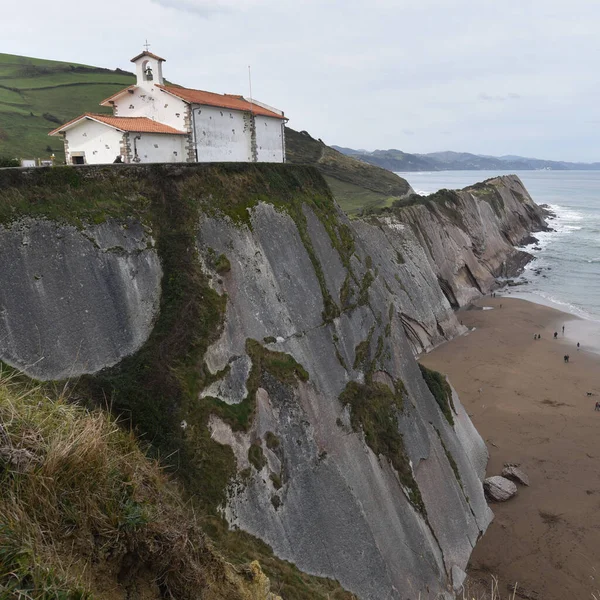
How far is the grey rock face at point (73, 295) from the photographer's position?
14328mm

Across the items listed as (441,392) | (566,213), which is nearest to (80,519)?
(441,392)

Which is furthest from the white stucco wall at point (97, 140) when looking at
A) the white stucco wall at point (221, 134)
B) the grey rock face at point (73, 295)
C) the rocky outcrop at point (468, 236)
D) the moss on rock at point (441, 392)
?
the rocky outcrop at point (468, 236)

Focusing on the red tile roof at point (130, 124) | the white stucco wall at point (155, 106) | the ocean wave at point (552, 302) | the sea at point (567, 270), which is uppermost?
the white stucco wall at point (155, 106)

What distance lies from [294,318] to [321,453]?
18.3 feet

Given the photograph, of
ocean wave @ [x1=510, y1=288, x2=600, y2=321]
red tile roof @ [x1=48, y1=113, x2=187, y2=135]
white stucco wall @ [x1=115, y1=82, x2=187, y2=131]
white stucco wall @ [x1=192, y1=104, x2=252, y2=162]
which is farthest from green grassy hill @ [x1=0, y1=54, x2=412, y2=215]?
red tile roof @ [x1=48, y1=113, x2=187, y2=135]

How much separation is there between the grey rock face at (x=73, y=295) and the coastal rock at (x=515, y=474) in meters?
21.8

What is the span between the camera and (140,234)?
18.0 m

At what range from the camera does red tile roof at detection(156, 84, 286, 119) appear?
2653cm

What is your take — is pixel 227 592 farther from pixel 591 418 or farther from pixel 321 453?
pixel 591 418

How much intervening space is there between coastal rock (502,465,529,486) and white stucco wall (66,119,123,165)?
2667 centimetres

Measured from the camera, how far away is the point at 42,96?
91.3 meters

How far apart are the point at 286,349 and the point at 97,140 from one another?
1391 centimetres

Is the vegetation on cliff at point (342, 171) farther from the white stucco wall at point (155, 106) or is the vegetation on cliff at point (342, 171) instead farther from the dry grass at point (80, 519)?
the dry grass at point (80, 519)

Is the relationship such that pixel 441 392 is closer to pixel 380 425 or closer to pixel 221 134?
pixel 380 425
